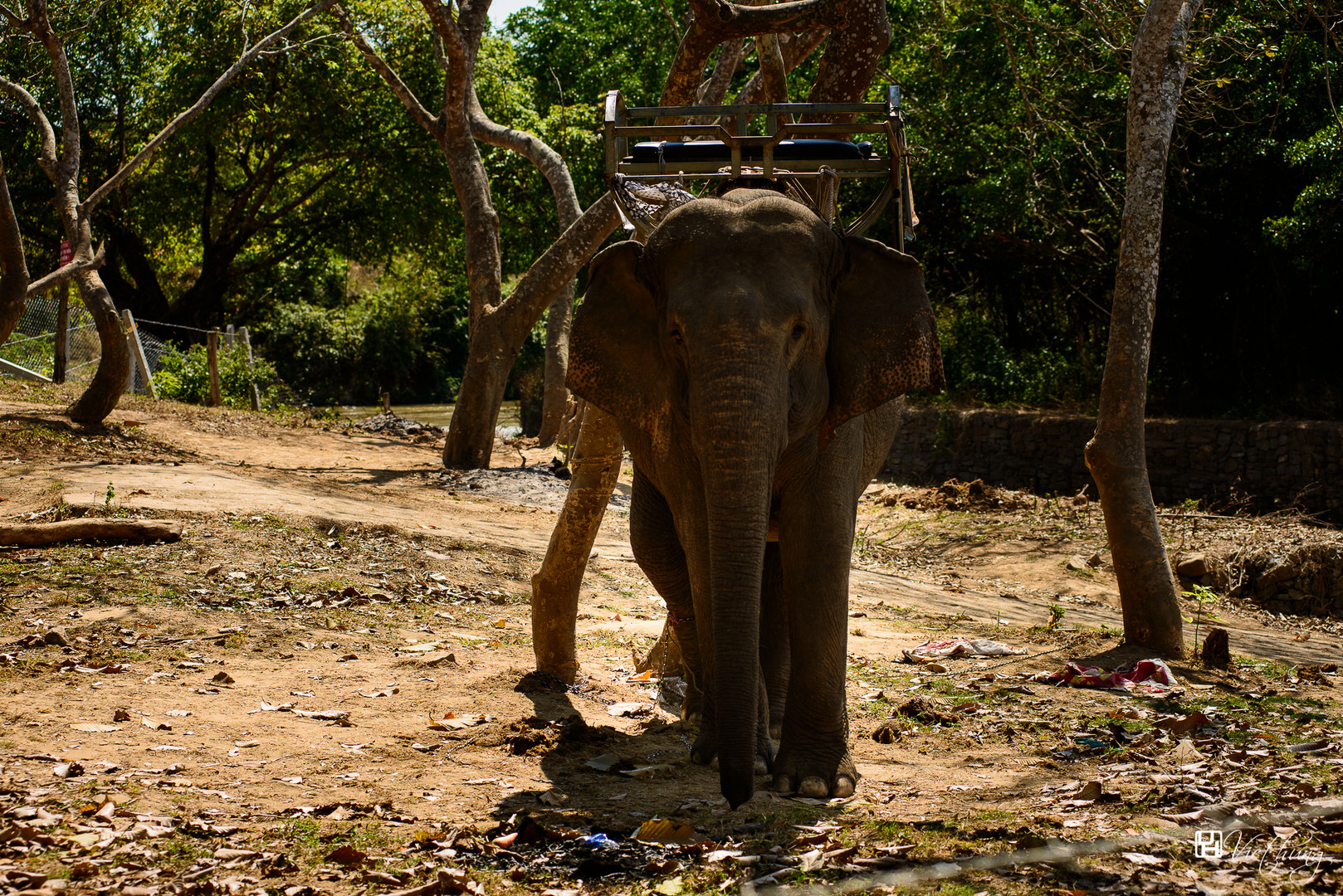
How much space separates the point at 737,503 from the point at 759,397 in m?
0.41

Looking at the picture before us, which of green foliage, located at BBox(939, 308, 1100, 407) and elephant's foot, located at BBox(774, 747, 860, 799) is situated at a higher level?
green foliage, located at BBox(939, 308, 1100, 407)

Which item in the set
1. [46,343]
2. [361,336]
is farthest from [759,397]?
[361,336]

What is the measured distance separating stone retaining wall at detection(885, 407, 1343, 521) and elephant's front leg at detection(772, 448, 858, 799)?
36.2 feet

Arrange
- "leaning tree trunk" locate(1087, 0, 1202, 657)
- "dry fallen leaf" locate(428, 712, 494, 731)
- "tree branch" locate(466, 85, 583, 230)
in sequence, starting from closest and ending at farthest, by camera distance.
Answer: "dry fallen leaf" locate(428, 712, 494, 731), "leaning tree trunk" locate(1087, 0, 1202, 657), "tree branch" locate(466, 85, 583, 230)

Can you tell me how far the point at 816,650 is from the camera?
15.4 feet

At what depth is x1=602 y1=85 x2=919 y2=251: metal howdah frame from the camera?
5645 millimetres

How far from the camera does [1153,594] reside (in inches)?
316

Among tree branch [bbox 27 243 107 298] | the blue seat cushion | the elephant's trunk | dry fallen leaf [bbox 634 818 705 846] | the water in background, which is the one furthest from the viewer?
the water in background

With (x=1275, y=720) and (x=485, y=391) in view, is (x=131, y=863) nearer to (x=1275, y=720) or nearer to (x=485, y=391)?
(x=1275, y=720)

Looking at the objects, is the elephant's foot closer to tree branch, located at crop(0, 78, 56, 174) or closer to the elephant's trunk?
the elephant's trunk

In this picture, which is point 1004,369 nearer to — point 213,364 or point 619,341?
point 213,364

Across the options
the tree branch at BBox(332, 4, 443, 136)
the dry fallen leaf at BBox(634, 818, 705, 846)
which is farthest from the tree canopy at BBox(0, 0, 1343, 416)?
the dry fallen leaf at BBox(634, 818, 705, 846)

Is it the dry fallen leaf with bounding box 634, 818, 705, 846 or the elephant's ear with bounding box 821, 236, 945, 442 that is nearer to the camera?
the dry fallen leaf with bounding box 634, 818, 705, 846

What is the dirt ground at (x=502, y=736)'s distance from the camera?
359 centimetres
